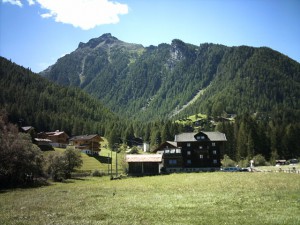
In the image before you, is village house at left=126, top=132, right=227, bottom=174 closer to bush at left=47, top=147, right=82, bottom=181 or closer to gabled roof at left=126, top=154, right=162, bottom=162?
gabled roof at left=126, top=154, right=162, bottom=162

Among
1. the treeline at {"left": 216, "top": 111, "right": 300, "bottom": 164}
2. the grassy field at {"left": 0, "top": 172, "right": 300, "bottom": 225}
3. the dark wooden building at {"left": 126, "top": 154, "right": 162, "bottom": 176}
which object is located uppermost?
the treeline at {"left": 216, "top": 111, "right": 300, "bottom": 164}

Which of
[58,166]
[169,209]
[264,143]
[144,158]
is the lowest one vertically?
[169,209]

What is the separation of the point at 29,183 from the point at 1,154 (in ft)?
31.1

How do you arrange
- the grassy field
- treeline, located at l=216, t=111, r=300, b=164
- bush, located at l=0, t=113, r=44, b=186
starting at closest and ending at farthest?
the grassy field → bush, located at l=0, t=113, r=44, b=186 → treeline, located at l=216, t=111, r=300, b=164

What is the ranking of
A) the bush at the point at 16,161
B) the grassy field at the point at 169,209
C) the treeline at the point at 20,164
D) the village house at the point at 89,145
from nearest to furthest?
the grassy field at the point at 169,209, the bush at the point at 16,161, the treeline at the point at 20,164, the village house at the point at 89,145

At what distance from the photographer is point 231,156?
124375mm

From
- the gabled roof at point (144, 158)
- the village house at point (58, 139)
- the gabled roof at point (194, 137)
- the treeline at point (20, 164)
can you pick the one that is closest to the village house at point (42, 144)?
the village house at point (58, 139)

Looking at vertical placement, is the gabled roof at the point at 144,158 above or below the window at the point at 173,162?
above

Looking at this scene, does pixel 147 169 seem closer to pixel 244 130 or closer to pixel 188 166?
pixel 188 166

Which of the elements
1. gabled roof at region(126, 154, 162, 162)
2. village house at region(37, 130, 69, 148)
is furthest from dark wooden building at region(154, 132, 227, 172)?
village house at region(37, 130, 69, 148)

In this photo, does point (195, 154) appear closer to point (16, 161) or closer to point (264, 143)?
point (264, 143)

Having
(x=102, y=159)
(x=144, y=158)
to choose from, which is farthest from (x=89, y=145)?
(x=144, y=158)

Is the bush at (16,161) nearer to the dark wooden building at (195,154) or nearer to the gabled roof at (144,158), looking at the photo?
the gabled roof at (144,158)

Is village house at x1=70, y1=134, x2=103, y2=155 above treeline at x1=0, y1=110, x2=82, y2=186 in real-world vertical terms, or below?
above
